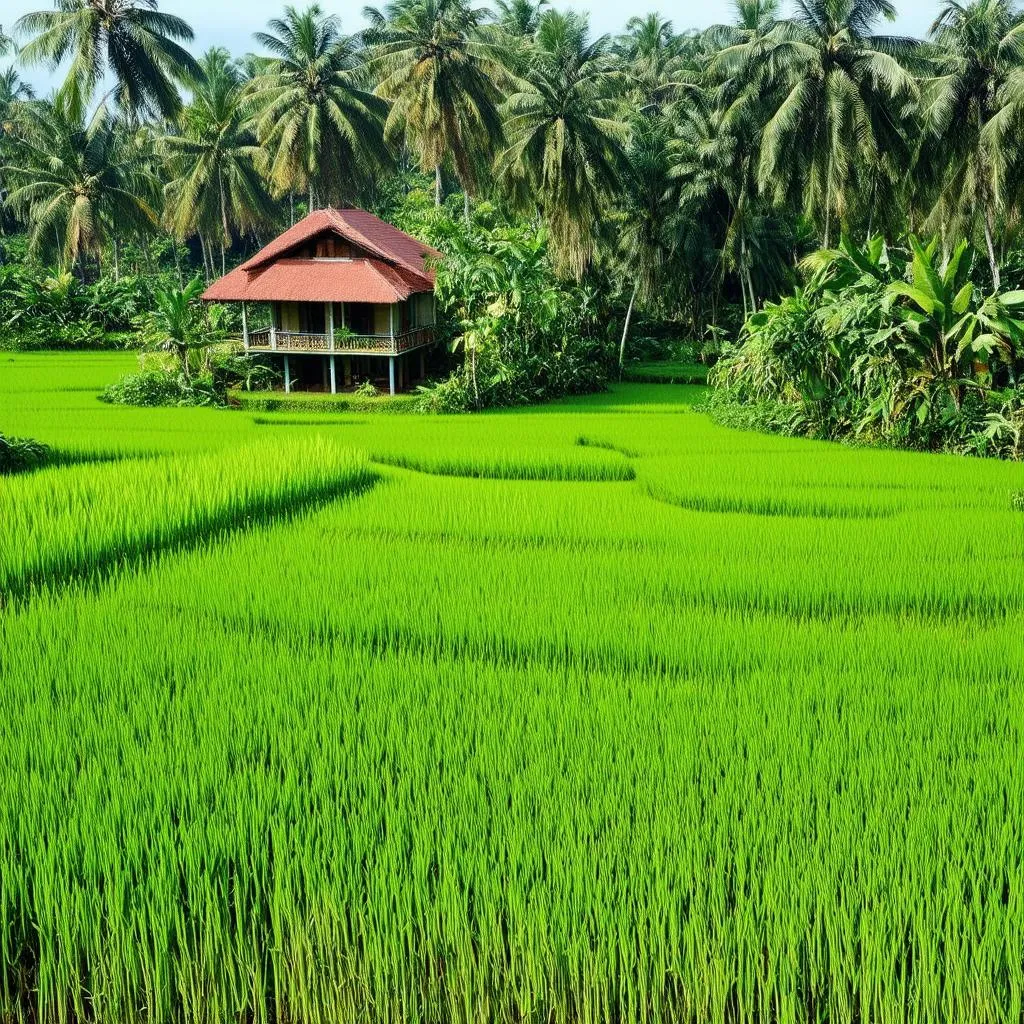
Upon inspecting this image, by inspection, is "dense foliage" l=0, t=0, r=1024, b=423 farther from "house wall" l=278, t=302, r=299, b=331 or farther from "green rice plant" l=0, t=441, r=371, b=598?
"green rice plant" l=0, t=441, r=371, b=598

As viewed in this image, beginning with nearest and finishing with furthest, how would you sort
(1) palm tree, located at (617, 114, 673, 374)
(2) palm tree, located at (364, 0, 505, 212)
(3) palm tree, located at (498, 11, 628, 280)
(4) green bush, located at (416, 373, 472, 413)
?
(4) green bush, located at (416, 373, 472, 413), (3) palm tree, located at (498, 11, 628, 280), (2) palm tree, located at (364, 0, 505, 212), (1) palm tree, located at (617, 114, 673, 374)

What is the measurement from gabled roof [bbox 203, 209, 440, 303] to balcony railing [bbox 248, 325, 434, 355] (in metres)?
0.72

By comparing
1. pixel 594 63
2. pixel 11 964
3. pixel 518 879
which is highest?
pixel 594 63

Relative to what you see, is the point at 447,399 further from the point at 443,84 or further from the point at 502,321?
the point at 443,84

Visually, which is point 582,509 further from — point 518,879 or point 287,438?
point 518,879

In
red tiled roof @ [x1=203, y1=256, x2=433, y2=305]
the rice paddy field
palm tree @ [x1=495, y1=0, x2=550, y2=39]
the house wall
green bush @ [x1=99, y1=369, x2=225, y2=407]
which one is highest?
palm tree @ [x1=495, y1=0, x2=550, y2=39]

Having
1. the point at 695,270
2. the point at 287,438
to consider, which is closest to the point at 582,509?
the point at 287,438

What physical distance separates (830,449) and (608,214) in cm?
1753

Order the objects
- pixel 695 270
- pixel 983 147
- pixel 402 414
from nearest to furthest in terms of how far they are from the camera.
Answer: pixel 402 414 < pixel 983 147 < pixel 695 270

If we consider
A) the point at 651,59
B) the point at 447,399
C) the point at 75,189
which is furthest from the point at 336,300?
the point at 651,59

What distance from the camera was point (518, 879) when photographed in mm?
2982

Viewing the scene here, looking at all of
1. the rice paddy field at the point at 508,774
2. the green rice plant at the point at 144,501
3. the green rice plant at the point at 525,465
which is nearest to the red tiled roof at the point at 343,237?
the green rice plant at the point at 525,465

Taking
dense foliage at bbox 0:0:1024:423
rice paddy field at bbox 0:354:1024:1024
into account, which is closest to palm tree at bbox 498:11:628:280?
dense foliage at bbox 0:0:1024:423

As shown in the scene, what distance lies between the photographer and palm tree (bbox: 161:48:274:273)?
32062 millimetres
